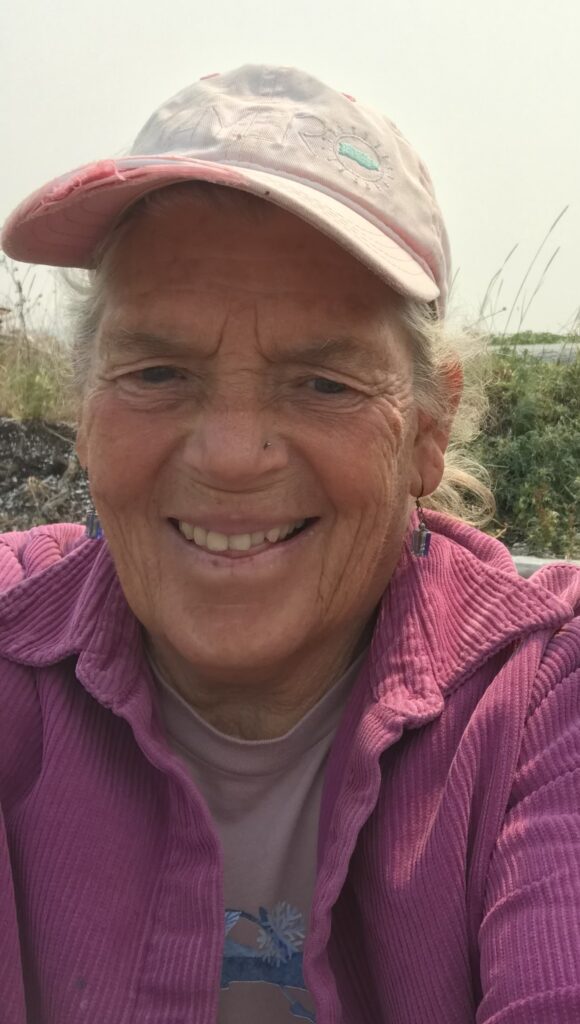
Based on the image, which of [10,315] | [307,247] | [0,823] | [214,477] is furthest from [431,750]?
[10,315]

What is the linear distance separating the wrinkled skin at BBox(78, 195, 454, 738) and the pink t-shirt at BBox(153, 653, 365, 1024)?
0.13 m

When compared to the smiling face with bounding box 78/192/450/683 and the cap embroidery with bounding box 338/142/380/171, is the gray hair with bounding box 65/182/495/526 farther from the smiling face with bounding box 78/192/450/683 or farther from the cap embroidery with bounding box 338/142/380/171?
the cap embroidery with bounding box 338/142/380/171

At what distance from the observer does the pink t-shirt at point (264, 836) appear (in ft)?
5.13

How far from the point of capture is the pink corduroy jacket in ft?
4.09

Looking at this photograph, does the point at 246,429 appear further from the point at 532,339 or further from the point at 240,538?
the point at 532,339

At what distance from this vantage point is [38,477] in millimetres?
5227

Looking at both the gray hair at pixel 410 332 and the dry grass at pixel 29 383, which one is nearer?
the gray hair at pixel 410 332

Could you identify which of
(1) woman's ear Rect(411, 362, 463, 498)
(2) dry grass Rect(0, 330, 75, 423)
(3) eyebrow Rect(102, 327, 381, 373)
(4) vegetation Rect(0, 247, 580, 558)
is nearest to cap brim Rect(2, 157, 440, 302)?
(3) eyebrow Rect(102, 327, 381, 373)

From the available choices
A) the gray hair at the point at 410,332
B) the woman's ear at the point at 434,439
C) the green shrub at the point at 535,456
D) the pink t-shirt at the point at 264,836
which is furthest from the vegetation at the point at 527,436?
the pink t-shirt at the point at 264,836

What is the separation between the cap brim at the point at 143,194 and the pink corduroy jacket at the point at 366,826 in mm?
550

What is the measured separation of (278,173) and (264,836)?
1098mm

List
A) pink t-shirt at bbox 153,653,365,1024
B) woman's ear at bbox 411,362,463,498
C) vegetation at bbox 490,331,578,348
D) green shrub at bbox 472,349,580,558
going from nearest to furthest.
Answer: pink t-shirt at bbox 153,653,365,1024 < woman's ear at bbox 411,362,463,498 < green shrub at bbox 472,349,580,558 < vegetation at bbox 490,331,578,348

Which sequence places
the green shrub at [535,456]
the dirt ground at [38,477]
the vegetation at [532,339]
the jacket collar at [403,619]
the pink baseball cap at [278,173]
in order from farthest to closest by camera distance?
the vegetation at [532,339] < the dirt ground at [38,477] < the green shrub at [535,456] < the jacket collar at [403,619] < the pink baseball cap at [278,173]

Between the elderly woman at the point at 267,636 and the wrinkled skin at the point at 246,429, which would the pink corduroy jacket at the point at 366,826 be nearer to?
the elderly woman at the point at 267,636
